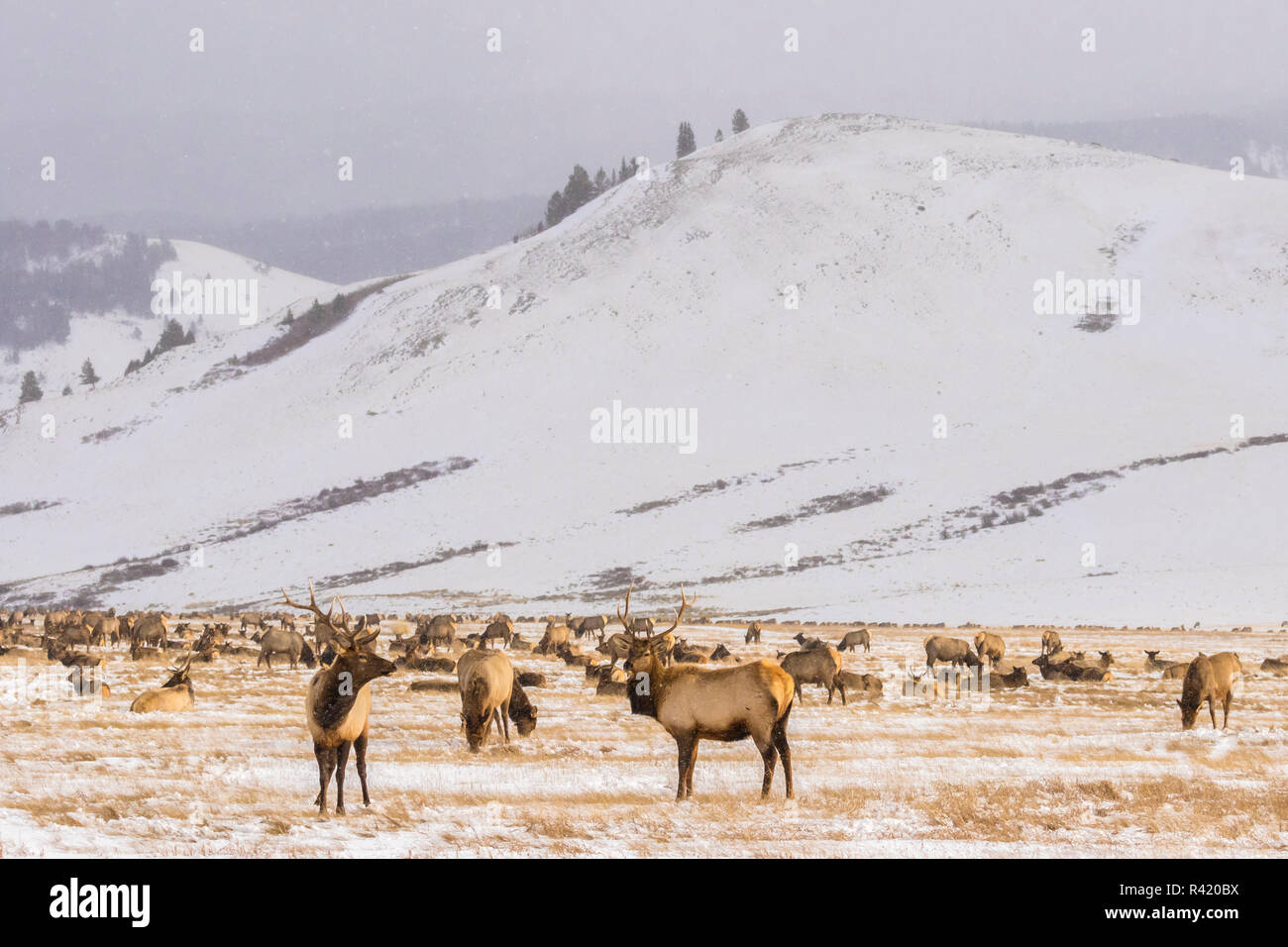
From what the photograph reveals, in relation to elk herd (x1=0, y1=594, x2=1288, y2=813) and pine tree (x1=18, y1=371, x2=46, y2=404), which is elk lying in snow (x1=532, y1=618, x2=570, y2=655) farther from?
pine tree (x1=18, y1=371, x2=46, y2=404)

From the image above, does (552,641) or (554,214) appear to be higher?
(554,214)

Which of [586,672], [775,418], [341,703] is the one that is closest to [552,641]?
[586,672]

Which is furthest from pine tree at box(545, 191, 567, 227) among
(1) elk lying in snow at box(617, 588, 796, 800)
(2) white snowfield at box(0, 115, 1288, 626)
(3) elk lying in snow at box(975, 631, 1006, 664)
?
(1) elk lying in snow at box(617, 588, 796, 800)

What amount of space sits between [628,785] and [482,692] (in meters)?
3.16

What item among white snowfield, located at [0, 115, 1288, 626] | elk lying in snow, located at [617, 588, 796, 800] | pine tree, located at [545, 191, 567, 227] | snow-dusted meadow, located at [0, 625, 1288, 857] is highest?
pine tree, located at [545, 191, 567, 227]

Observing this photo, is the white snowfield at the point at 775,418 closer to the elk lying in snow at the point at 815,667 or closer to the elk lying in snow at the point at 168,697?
the elk lying in snow at the point at 815,667

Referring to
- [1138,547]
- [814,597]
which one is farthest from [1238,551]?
[814,597]

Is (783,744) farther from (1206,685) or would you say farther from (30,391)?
(30,391)

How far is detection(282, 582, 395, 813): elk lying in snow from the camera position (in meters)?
12.5

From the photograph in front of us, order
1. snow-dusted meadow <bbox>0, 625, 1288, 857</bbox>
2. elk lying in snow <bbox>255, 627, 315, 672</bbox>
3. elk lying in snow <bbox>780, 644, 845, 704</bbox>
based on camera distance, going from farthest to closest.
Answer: elk lying in snow <bbox>255, 627, 315, 672</bbox> < elk lying in snow <bbox>780, 644, 845, 704</bbox> < snow-dusted meadow <bbox>0, 625, 1288, 857</bbox>

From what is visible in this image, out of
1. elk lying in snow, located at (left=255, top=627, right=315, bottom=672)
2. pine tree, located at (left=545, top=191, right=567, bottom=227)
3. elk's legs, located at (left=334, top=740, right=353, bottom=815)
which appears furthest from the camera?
pine tree, located at (left=545, top=191, right=567, bottom=227)

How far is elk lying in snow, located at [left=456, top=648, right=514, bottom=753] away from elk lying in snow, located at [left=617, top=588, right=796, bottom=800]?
3731 millimetres

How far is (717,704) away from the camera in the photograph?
45.2 feet
